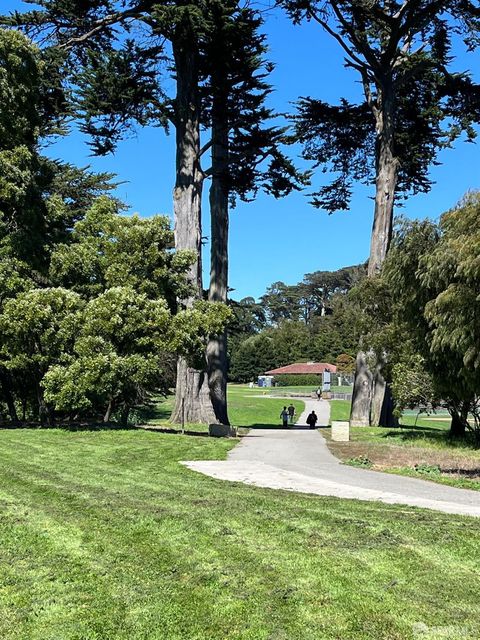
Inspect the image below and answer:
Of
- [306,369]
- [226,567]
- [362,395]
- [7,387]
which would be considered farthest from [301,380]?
[226,567]

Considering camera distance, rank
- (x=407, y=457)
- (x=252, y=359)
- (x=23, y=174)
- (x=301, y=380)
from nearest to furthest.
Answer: (x=407, y=457) < (x=23, y=174) < (x=301, y=380) < (x=252, y=359)

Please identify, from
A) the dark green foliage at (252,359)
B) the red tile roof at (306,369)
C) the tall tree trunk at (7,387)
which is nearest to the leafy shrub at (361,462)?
the tall tree trunk at (7,387)

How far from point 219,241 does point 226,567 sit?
2425 centimetres

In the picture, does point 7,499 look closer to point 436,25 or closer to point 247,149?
point 247,149

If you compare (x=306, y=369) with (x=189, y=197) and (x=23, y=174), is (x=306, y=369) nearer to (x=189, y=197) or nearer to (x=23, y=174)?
(x=189, y=197)

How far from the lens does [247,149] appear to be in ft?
87.1

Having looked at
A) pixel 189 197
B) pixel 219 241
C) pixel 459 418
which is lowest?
pixel 459 418

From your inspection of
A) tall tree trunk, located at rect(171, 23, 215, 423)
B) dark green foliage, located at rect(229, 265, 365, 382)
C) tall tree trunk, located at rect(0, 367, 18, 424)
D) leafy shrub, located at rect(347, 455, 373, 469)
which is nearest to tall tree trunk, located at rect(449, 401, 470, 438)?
leafy shrub, located at rect(347, 455, 373, 469)

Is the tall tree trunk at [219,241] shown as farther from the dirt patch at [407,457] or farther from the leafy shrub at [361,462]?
the leafy shrub at [361,462]

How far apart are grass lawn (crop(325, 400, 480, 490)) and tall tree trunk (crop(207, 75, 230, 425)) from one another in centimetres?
528

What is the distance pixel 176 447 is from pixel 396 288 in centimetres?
804

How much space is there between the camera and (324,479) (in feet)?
39.9

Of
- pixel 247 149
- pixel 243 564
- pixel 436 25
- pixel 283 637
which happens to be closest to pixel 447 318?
pixel 243 564

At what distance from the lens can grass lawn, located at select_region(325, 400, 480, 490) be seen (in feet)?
43.9
